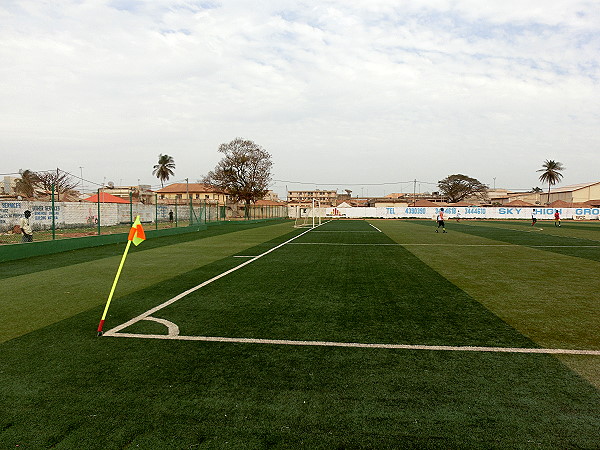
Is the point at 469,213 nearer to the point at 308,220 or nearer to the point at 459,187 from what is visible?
the point at 308,220

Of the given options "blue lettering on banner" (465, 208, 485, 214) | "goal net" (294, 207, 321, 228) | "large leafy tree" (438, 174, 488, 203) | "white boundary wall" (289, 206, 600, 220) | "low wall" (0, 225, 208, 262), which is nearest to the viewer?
"low wall" (0, 225, 208, 262)

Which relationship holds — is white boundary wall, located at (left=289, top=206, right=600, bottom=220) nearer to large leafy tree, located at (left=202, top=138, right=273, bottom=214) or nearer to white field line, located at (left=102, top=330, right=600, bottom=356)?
large leafy tree, located at (left=202, top=138, right=273, bottom=214)

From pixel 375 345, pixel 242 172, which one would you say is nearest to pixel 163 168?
pixel 242 172

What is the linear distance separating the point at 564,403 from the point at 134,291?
757 cm

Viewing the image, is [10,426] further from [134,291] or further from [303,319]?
[134,291]

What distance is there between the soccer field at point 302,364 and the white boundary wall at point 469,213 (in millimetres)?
48152

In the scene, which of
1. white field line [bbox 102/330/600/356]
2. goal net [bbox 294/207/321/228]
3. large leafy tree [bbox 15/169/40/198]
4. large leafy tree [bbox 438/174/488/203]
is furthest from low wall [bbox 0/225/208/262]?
large leafy tree [bbox 438/174/488/203]

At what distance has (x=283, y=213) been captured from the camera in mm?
76875

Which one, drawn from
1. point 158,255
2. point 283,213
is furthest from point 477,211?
point 158,255

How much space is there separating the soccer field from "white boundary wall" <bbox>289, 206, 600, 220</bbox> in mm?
48152

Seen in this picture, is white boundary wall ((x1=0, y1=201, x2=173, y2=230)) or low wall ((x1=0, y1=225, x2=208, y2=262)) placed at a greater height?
white boundary wall ((x1=0, y1=201, x2=173, y2=230))

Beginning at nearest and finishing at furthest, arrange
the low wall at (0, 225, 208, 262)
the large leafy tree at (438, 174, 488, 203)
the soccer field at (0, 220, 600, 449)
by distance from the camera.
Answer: the soccer field at (0, 220, 600, 449) → the low wall at (0, 225, 208, 262) → the large leafy tree at (438, 174, 488, 203)

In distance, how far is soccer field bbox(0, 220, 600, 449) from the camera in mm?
3043

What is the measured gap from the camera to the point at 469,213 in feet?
205
